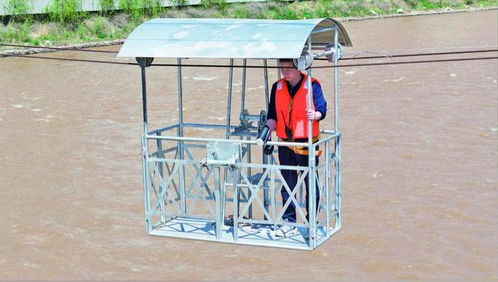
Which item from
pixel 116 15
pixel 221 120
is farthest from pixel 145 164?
pixel 116 15

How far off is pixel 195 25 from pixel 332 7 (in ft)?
111

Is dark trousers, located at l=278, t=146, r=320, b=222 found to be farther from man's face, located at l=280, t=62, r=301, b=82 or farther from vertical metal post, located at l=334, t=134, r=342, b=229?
man's face, located at l=280, t=62, r=301, b=82

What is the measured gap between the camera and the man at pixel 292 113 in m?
7.91

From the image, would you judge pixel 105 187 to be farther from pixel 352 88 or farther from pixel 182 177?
pixel 352 88

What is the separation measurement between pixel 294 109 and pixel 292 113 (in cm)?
5

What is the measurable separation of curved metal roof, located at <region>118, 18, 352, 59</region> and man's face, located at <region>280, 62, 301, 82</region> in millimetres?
267

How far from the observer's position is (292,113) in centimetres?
803

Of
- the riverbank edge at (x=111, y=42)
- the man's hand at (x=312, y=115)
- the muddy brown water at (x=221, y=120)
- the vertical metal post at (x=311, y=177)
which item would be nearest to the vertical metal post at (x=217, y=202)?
the vertical metal post at (x=311, y=177)

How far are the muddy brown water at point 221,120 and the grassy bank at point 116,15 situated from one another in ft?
18.2

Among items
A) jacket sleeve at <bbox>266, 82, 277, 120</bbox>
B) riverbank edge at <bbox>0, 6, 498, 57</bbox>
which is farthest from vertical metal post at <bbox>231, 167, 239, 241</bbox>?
riverbank edge at <bbox>0, 6, 498, 57</bbox>

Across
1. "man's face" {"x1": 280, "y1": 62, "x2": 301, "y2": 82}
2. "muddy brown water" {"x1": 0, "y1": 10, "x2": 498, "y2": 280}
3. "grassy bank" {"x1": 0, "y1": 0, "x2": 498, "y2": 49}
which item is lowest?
"muddy brown water" {"x1": 0, "y1": 10, "x2": 498, "y2": 280}

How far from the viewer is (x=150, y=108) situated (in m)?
20.9

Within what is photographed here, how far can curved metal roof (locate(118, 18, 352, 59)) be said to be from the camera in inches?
299

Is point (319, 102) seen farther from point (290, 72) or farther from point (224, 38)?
point (224, 38)
